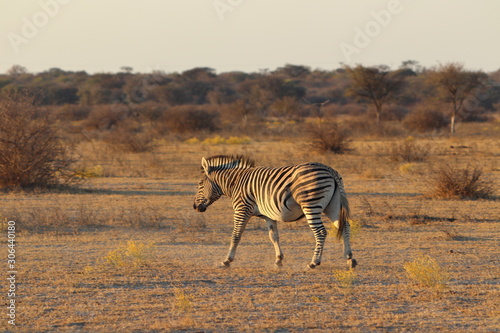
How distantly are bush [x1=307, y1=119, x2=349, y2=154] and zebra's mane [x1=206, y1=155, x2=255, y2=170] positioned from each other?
16460 mm

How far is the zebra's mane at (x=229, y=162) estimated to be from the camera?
8748 millimetres

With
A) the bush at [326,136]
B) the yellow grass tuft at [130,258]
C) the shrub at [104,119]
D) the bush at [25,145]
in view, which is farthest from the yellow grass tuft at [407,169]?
the shrub at [104,119]

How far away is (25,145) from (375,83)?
31.2 m

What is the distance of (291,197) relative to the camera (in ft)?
25.3

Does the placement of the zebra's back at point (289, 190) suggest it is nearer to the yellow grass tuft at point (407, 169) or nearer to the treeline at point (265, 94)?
the treeline at point (265, 94)

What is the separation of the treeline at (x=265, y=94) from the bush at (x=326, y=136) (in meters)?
1.66

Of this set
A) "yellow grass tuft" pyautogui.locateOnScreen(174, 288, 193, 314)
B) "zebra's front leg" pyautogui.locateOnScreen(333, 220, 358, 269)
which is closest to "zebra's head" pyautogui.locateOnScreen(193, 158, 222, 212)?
"zebra's front leg" pyautogui.locateOnScreen(333, 220, 358, 269)

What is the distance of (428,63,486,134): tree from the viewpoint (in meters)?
37.9

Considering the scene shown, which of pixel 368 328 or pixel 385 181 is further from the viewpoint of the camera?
pixel 385 181

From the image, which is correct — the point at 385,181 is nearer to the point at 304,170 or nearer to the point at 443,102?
the point at 304,170

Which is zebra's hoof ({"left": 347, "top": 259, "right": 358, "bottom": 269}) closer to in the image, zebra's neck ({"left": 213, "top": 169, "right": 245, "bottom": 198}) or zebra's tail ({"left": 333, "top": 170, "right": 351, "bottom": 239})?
zebra's tail ({"left": 333, "top": 170, "right": 351, "bottom": 239})

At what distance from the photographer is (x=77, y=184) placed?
16.5m

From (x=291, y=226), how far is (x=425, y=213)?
10.0ft

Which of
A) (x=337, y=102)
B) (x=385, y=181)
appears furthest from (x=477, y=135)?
(x=337, y=102)
